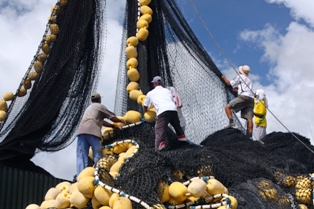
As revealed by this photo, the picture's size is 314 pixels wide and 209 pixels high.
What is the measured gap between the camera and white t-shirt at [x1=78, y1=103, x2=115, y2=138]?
659 cm

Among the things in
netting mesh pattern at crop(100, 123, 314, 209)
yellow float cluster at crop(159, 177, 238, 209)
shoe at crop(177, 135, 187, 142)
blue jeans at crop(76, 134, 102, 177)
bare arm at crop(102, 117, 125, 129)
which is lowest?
yellow float cluster at crop(159, 177, 238, 209)

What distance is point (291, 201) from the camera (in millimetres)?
5285

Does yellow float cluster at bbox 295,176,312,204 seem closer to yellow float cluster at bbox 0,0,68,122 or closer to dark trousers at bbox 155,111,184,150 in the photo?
dark trousers at bbox 155,111,184,150

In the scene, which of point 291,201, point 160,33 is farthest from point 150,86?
point 291,201

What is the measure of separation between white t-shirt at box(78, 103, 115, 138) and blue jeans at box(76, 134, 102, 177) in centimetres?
6

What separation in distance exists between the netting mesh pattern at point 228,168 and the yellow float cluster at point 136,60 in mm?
193

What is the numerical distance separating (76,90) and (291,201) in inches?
164

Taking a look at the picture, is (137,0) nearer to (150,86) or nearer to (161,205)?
(150,86)

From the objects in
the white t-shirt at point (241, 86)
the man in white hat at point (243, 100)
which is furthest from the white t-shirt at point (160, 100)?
the white t-shirt at point (241, 86)

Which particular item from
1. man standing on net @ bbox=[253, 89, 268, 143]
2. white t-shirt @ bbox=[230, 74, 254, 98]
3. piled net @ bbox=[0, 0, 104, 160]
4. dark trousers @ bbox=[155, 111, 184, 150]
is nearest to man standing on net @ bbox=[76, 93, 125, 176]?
dark trousers @ bbox=[155, 111, 184, 150]

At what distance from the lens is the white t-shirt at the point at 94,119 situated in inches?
260

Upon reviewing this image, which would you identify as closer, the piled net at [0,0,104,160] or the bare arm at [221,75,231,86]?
the piled net at [0,0,104,160]

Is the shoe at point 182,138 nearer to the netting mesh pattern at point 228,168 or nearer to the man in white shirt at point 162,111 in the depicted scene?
the man in white shirt at point 162,111

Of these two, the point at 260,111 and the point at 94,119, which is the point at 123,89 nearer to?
the point at 94,119
